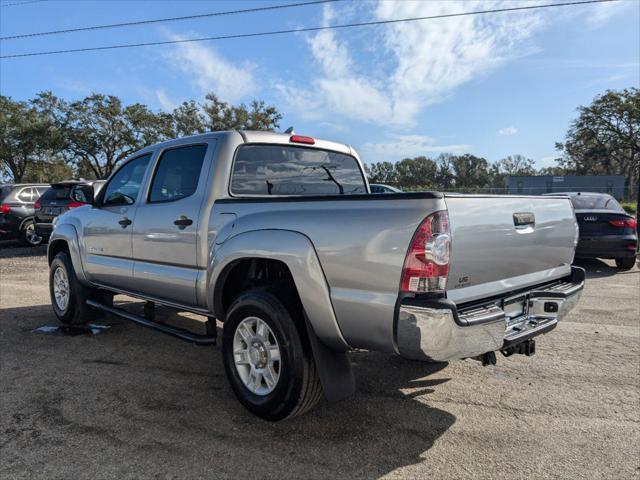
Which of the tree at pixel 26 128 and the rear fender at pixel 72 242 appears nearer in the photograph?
the rear fender at pixel 72 242

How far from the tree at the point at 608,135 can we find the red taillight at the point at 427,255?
2146 inches

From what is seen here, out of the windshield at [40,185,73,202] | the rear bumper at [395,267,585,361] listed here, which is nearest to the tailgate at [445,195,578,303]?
the rear bumper at [395,267,585,361]

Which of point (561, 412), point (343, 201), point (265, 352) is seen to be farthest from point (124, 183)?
point (561, 412)

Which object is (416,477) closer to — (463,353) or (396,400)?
(463,353)

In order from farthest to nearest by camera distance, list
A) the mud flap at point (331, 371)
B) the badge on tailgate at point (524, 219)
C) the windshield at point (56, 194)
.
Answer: the windshield at point (56, 194) < the badge on tailgate at point (524, 219) < the mud flap at point (331, 371)

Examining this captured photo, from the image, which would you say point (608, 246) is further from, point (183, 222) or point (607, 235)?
point (183, 222)

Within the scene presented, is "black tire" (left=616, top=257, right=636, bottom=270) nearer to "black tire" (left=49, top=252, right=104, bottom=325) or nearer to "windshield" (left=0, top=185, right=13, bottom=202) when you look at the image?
"black tire" (left=49, top=252, right=104, bottom=325)

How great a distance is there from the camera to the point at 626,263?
30.9 feet

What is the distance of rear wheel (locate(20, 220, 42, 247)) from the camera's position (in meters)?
14.1

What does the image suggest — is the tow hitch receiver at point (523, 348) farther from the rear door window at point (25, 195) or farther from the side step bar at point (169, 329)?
the rear door window at point (25, 195)

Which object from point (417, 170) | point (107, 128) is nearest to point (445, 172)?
point (417, 170)

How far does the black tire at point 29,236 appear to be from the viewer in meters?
14.1

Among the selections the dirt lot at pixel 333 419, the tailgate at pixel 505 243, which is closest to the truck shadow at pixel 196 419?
the dirt lot at pixel 333 419

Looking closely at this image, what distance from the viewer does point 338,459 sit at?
2869 millimetres
